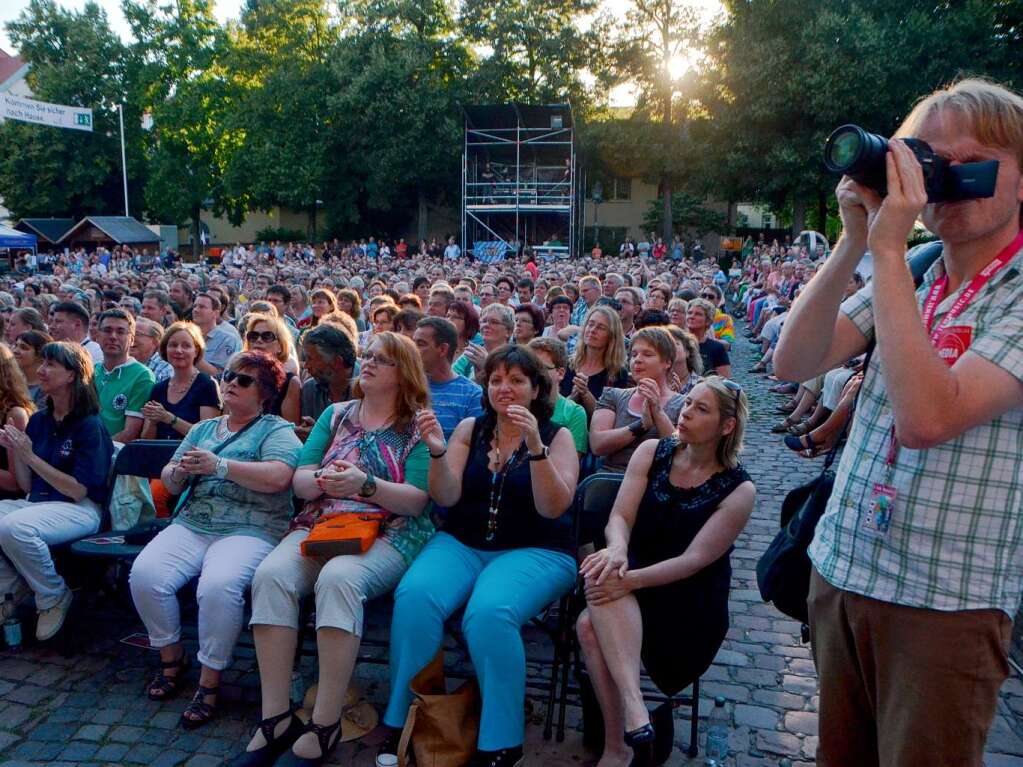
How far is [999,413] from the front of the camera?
1535mm

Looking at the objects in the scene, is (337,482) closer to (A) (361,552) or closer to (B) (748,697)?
(A) (361,552)

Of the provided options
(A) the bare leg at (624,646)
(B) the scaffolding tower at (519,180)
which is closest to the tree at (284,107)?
(B) the scaffolding tower at (519,180)

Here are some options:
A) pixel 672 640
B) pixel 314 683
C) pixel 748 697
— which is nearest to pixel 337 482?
pixel 314 683

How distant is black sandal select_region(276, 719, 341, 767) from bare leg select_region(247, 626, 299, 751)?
13 cm

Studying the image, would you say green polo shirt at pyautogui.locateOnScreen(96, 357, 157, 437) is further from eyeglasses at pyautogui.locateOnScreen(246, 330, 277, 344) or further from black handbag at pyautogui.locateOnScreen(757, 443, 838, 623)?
black handbag at pyautogui.locateOnScreen(757, 443, 838, 623)

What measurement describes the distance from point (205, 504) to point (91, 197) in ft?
156

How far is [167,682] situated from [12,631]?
1087 mm

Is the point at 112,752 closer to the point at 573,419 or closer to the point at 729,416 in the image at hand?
the point at 573,419

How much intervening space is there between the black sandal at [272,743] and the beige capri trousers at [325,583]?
0.37 m

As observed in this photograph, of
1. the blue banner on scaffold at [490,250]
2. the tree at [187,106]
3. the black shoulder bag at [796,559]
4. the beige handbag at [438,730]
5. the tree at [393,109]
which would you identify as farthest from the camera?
the tree at [187,106]

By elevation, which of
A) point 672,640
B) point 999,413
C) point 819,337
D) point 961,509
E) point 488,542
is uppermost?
point 819,337

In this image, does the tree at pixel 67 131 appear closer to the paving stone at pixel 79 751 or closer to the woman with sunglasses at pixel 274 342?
the woman with sunglasses at pixel 274 342

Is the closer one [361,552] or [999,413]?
Result: [999,413]

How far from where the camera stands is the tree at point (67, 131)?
4216cm
